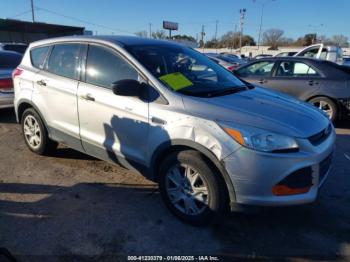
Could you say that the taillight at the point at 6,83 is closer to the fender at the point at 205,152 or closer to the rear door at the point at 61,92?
the rear door at the point at 61,92

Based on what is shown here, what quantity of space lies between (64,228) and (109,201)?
25.3 inches

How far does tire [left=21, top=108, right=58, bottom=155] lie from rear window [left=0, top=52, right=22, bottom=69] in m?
3.56

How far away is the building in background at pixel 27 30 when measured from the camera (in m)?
36.0

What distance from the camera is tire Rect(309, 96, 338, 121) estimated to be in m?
6.91

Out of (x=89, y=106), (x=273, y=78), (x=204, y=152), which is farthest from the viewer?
(x=273, y=78)

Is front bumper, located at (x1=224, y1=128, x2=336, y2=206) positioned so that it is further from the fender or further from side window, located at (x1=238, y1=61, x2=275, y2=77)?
side window, located at (x1=238, y1=61, x2=275, y2=77)

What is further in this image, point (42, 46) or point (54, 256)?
point (42, 46)

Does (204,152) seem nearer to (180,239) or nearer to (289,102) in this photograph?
(180,239)

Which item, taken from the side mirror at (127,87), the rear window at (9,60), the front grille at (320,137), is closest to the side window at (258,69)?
the front grille at (320,137)

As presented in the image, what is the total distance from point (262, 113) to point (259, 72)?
5.26 meters

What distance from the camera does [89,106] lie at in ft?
12.5

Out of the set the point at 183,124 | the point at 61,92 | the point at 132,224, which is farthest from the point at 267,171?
the point at 61,92

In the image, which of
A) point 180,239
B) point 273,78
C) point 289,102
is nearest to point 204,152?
point 180,239

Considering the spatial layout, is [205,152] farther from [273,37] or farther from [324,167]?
[273,37]
